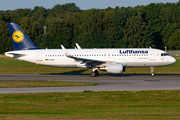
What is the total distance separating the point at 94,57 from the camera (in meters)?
35.2

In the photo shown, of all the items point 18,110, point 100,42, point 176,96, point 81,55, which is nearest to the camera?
point 18,110

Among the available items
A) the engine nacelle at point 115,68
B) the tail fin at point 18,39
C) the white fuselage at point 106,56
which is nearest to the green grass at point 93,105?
the engine nacelle at point 115,68

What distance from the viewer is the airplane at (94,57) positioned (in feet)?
113

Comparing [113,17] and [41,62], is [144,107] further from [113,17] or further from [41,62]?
[113,17]

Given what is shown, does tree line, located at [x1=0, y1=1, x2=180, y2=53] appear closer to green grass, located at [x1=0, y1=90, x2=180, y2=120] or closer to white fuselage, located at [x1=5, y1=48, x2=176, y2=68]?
white fuselage, located at [x1=5, y1=48, x2=176, y2=68]

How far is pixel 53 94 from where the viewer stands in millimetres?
20094

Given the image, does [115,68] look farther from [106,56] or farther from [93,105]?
[93,105]

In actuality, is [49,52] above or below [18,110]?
above

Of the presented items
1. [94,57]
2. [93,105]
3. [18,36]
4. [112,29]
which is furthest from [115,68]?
[112,29]

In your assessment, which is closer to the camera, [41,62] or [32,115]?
[32,115]

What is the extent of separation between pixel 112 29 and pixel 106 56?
209 feet

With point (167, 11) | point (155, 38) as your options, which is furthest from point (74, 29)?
point (167, 11)

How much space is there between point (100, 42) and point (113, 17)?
10490mm

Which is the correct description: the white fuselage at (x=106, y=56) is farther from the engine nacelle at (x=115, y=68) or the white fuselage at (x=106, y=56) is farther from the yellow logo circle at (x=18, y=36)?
the engine nacelle at (x=115, y=68)
